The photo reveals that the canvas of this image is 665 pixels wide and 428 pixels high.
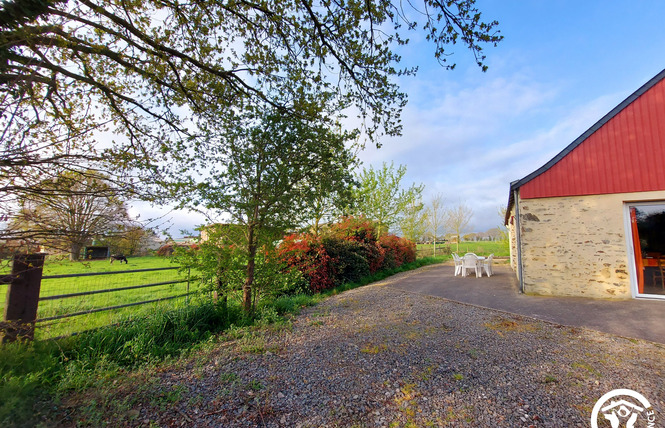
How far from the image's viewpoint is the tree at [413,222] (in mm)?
18172

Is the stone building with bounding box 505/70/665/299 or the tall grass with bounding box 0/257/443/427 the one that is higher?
the stone building with bounding box 505/70/665/299

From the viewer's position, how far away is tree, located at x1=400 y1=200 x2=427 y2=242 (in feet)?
59.6

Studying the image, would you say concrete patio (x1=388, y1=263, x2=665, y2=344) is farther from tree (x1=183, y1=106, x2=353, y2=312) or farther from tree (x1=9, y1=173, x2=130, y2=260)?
tree (x1=9, y1=173, x2=130, y2=260)

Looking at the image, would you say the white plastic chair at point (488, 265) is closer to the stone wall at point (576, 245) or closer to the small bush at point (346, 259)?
the stone wall at point (576, 245)

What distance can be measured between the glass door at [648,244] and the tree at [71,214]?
1014 cm

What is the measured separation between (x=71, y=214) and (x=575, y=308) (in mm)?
8679

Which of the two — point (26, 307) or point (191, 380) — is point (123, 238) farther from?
point (26, 307)

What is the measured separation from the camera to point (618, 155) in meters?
6.52

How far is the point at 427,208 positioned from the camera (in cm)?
2148

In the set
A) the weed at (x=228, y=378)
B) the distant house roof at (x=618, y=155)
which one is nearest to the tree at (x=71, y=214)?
the weed at (x=228, y=378)

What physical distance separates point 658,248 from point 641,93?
3792mm

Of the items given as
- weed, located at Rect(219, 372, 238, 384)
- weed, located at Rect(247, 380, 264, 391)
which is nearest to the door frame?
weed, located at Rect(247, 380, 264, 391)

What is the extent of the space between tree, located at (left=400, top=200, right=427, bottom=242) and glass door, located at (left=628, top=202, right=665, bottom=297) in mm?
11385

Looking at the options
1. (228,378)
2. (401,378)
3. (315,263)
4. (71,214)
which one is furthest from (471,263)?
(71,214)
